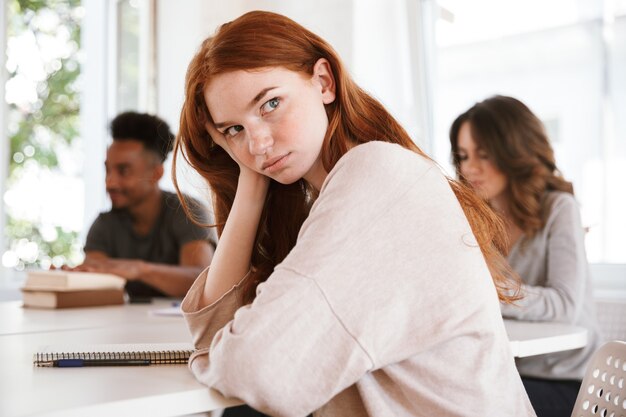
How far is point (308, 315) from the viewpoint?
964 millimetres

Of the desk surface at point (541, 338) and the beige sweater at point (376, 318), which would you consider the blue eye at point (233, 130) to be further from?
the desk surface at point (541, 338)

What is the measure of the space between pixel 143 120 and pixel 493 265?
2359mm

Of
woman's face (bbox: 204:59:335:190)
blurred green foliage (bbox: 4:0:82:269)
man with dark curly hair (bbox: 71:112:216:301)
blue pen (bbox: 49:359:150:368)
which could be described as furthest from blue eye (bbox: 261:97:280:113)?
blurred green foliage (bbox: 4:0:82:269)

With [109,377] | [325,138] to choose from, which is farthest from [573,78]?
[109,377]

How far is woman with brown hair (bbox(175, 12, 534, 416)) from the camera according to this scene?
0.97 metres

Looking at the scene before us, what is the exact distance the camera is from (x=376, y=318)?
0.99m

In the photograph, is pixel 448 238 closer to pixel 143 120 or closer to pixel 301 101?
pixel 301 101

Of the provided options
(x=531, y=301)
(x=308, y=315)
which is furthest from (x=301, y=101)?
(x=531, y=301)

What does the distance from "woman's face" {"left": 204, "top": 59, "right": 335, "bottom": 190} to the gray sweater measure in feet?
3.09

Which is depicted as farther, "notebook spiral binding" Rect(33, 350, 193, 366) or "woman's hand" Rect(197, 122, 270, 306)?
"woman's hand" Rect(197, 122, 270, 306)

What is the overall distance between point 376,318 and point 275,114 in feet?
1.39

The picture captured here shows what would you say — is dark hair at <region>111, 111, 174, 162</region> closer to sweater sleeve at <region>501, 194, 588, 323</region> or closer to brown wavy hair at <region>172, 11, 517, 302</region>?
sweater sleeve at <region>501, 194, 588, 323</region>

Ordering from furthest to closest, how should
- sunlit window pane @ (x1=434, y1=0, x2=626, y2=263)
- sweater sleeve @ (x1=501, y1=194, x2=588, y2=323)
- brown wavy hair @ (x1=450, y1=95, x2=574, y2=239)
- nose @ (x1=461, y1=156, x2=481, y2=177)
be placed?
1. sunlit window pane @ (x1=434, y1=0, x2=626, y2=263)
2. nose @ (x1=461, y1=156, x2=481, y2=177)
3. brown wavy hair @ (x1=450, y1=95, x2=574, y2=239)
4. sweater sleeve @ (x1=501, y1=194, x2=588, y2=323)

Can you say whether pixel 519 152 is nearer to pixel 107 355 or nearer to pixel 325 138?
pixel 325 138
